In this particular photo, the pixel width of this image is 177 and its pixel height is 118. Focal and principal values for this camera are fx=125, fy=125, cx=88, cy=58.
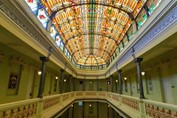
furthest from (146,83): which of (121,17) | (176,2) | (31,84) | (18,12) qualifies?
(18,12)

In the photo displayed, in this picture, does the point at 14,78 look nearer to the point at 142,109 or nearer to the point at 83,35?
the point at 142,109

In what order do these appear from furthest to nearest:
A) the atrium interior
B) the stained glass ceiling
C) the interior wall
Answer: the stained glass ceiling < the interior wall < the atrium interior

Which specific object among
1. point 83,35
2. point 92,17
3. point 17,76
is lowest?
point 17,76

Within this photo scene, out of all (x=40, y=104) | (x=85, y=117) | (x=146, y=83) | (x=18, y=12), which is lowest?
(x=85, y=117)

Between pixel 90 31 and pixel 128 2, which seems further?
pixel 90 31

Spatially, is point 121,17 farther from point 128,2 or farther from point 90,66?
point 90,66

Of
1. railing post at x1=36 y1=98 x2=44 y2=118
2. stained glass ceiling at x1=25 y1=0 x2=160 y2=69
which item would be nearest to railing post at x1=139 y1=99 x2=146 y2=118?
stained glass ceiling at x1=25 y1=0 x2=160 y2=69

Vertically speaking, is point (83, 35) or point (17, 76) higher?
point (83, 35)

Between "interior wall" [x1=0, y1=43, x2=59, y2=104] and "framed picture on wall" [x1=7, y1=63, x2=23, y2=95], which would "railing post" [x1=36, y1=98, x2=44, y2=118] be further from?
"framed picture on wall" [x1=7, y1=63, x2=23, y2=95]

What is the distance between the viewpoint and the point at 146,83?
30.1 ft

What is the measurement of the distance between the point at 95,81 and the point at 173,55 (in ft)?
55.2

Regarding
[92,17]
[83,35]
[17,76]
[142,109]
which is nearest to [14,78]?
[17,76]

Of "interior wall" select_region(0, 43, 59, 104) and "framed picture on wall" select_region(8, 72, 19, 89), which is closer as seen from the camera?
"interior wall" select_region(0, 43, 59, 104)

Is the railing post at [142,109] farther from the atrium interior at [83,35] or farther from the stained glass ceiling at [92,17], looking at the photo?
the stained glass ceiling at [92,17]
